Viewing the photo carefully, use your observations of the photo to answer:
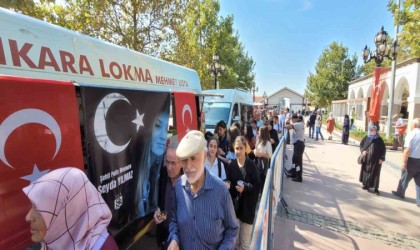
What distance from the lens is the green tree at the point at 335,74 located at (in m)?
37.3

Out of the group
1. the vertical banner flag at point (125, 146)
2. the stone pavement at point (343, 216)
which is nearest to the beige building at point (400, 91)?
the stone pavement at point (343, 216)

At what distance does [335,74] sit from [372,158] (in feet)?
118

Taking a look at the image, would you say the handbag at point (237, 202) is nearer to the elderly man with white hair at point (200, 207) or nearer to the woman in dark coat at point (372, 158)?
the elderly man with white hair at point (200, 207)

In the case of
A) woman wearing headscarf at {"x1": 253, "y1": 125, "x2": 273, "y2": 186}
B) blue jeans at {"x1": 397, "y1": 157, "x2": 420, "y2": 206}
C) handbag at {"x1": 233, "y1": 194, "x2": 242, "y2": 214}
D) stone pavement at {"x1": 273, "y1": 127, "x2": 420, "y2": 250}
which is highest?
woman wearing headscarf at {"x1": 253, "y1": 125, "x2": 273, "y2": 186}

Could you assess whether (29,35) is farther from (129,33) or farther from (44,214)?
(129,33)

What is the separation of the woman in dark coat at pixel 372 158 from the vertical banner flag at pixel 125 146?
5.39m

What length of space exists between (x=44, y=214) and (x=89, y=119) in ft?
3.96

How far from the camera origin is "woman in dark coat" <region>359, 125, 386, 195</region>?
618 cm

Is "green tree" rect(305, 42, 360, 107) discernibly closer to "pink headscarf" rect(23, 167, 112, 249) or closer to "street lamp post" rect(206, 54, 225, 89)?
"street lamp post" rect(206, 54, 225, 89)

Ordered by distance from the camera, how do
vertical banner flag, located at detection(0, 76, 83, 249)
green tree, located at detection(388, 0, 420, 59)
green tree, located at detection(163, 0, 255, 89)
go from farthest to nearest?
green tree, located at detection(163, 0, 255, 89)
green tree, located at detection(388, 0, 420, 59)
vertical banner flag, located at detection(0, 76, 83, 249)

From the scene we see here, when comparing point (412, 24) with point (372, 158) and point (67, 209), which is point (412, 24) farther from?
point (67, 209)

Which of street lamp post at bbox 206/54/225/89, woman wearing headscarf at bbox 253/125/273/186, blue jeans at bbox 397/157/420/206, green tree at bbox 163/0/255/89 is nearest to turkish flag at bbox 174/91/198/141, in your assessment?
woman wearing headscarf at bbox 253/125/273/186

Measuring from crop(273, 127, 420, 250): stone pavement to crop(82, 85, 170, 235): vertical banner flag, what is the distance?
7.86 feet

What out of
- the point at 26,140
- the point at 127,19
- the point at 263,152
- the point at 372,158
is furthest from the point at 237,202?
the point at 127,19
